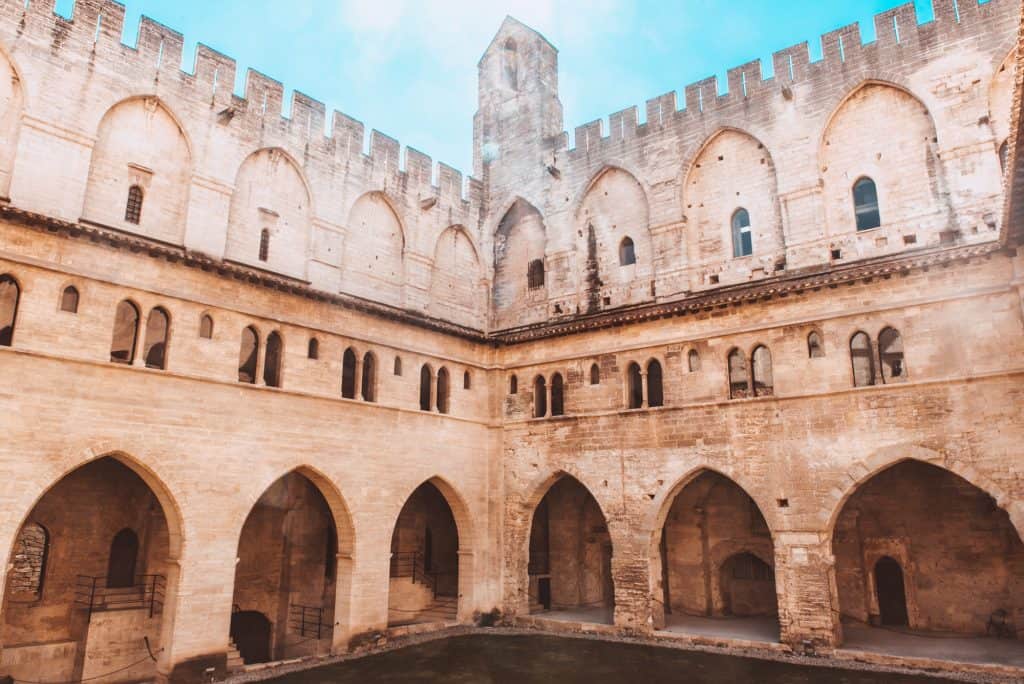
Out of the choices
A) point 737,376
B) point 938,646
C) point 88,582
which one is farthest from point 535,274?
point 88,582

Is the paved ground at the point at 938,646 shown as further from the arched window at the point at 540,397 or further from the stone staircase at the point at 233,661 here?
the stone staircase at the point at 233,661

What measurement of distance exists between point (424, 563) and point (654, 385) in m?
9.16

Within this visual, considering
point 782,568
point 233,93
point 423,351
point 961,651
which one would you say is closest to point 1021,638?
point 961,651

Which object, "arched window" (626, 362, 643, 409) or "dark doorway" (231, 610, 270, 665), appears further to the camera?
"arched window" (626, 362, 643, 409)

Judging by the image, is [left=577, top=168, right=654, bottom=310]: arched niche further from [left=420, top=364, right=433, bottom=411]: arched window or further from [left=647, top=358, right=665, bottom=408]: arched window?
[left=420, top=364, right=433, bottom=411]: arched window

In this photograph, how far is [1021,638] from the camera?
618 inches

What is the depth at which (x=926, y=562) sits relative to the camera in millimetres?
17156

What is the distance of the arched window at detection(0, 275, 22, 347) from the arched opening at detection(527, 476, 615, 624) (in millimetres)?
14227

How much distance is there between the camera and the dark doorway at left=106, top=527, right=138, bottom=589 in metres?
16.5

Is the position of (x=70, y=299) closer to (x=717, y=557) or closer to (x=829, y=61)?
(x=717, y=557)

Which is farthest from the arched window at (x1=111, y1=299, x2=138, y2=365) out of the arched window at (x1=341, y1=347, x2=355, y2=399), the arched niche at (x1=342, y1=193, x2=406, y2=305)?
the arched niche at (x1=342, y1=193, x2=406, y2=305)

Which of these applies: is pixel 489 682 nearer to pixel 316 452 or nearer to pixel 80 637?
pixel 316 452

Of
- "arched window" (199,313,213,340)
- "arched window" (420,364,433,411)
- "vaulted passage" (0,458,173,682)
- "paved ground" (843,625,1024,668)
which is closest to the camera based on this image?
"paved ground" (843,625,1024,668)

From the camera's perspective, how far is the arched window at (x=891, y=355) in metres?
15.3
